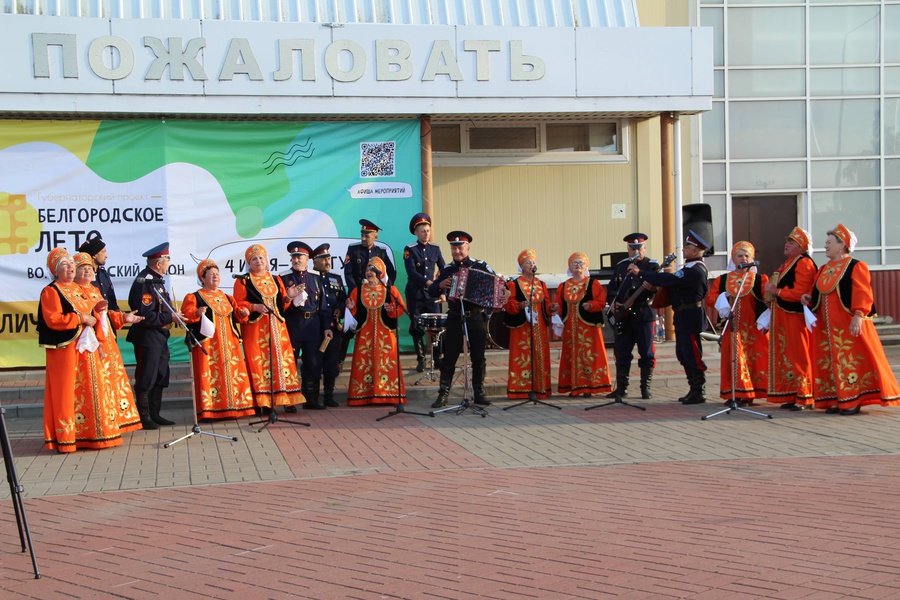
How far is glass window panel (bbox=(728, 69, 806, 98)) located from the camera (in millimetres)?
18125

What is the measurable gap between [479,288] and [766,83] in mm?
10112

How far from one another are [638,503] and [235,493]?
2960 millimetres

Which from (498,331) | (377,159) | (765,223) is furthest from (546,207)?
(765,223)

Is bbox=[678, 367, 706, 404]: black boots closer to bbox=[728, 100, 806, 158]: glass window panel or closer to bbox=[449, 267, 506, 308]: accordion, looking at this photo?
bbox=[449, 267, 506, 308]: accordion

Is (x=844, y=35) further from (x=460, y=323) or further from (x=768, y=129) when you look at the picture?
(x=460, y=323)

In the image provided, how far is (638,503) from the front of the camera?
22.1 feet

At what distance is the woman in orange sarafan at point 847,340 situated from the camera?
33.4ft

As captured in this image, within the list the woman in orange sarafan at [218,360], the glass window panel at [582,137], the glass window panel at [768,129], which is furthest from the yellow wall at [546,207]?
the woman in orange sarafan at [218,360]

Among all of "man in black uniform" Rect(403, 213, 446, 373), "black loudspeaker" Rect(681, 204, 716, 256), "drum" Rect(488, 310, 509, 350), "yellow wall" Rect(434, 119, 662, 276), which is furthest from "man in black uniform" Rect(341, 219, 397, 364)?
"black loudspeaker" Rect(681, 204, 716, 256)

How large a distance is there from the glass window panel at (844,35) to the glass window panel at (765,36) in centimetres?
31

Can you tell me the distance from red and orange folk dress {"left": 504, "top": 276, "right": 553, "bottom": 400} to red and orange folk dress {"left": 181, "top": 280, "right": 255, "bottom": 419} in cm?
318

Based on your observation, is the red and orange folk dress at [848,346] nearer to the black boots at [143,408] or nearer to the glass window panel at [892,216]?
the black boots at [143,408]

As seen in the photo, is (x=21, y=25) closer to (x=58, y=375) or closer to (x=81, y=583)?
(x=58, y=375)

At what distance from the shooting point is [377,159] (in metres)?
13.4
